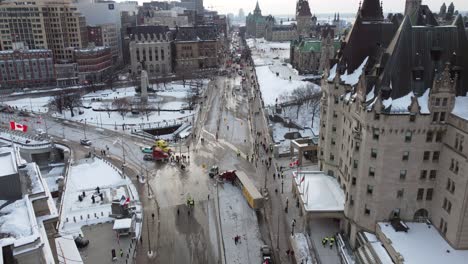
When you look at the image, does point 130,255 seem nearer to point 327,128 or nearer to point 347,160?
point 347,160

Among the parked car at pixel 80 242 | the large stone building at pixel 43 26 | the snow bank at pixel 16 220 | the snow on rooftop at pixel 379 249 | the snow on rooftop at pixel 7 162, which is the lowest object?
the parked car at pixel 80 242

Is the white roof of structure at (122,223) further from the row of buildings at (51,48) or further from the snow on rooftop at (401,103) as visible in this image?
the row of buildings at (51,48)

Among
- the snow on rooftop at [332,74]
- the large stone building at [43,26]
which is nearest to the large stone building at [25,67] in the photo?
the large stone building at [43,26]

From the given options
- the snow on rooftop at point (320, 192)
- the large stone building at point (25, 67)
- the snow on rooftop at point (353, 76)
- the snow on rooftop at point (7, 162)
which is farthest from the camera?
the large stone building at point (25, 67)

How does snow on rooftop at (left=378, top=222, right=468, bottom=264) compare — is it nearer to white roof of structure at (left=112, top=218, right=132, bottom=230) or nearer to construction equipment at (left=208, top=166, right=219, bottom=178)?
construction equipment at (left=208, top=166, right=219, bottom=178)

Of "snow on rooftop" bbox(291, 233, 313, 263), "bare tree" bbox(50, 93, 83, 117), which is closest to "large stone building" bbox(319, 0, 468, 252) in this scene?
"snow on rooftop" bbox(291, 233, 313, 263)

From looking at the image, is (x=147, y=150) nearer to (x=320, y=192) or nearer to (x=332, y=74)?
(x=320, y=192)

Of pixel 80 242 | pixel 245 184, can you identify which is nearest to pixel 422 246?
pixel 245 184
